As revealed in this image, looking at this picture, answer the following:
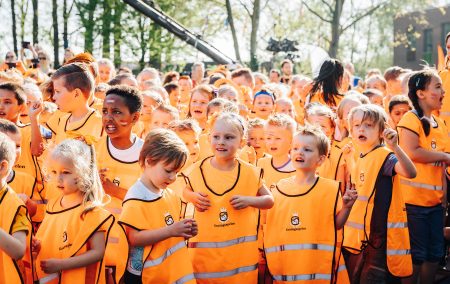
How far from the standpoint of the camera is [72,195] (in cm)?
403

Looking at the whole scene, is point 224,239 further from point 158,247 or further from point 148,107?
point 148,107

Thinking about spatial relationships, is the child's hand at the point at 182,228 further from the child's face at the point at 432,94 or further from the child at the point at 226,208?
the child's face at the point at 432,94

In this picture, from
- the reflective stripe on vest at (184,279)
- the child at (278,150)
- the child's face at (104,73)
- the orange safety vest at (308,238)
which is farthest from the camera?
the child's face at (104,73)

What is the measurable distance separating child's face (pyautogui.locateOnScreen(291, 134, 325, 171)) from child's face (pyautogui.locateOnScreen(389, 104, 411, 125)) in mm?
2630

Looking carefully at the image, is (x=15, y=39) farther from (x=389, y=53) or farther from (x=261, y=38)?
(x=389, y=53)

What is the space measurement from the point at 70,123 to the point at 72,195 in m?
1.63

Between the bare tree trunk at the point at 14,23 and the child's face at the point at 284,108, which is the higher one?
the bare tree trunk at the point at 14,23

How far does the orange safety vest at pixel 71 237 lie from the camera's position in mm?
3906

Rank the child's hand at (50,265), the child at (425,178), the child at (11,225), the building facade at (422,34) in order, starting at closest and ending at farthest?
1. the child at (11,225)
2. the child's hand at (50,265)
3. the child at (425,178)
4. the building facade at (422,34)

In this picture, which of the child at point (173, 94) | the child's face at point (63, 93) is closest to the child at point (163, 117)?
the child's face at point (63, 93)

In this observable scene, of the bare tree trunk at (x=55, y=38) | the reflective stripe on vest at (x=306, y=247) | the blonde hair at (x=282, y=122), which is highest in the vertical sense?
the bare tree trunk at (x=55, y=38)

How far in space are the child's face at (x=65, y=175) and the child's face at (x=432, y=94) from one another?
3.50m

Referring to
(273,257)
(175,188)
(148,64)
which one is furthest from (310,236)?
(148,64)

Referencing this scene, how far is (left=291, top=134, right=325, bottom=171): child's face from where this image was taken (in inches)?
186
